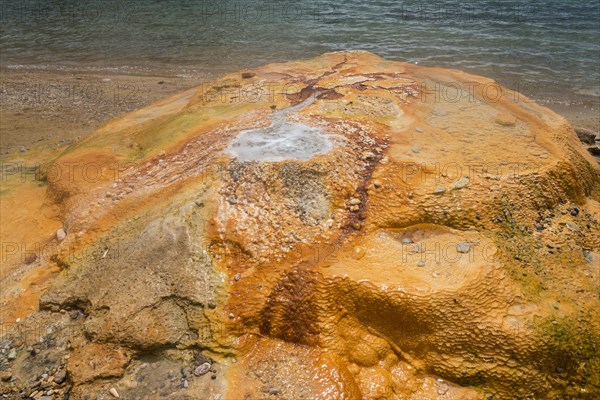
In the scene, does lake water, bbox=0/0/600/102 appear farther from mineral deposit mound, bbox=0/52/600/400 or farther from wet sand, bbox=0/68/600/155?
mineral deposit mound, bbox=0/52/600/400

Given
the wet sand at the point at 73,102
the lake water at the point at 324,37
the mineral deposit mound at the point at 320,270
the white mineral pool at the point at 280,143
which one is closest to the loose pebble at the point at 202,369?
the mineral deposit mound at the point at 320,270

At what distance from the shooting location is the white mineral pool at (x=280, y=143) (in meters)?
3.71

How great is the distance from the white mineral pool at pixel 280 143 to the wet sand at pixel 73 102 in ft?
16.1

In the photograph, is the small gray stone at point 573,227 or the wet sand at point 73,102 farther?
the wet sand at point 73,102

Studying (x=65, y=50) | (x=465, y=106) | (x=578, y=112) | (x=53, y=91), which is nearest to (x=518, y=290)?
(x=465, y=106)

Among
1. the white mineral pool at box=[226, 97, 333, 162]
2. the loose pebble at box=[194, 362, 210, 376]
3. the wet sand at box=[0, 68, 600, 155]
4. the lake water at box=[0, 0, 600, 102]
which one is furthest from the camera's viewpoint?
the lake water at box=[0, 0, 600, 102]

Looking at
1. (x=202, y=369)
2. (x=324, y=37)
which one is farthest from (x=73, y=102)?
(x=202, y=369)

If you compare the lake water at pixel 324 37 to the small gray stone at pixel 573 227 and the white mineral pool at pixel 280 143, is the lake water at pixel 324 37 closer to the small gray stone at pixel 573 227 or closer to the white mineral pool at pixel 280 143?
the small gray stone at pixel 573 227

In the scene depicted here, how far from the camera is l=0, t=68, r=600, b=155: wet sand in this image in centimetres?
797

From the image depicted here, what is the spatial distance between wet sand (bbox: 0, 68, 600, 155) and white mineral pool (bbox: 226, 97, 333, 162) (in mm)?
4907

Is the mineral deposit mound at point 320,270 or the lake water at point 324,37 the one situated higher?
the lake water at point 324,37

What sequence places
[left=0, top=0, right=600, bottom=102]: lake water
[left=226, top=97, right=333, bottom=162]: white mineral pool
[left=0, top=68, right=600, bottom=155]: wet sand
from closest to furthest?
1. [left=226, top=97, right=333, bottom=162]: white mineral pool
2. [left=0, top=68, right=600, bottom=155]: wet sand
3. [left=0, top=0, right=600, bottom=102]: lake water

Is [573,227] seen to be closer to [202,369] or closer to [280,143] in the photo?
[280,143]

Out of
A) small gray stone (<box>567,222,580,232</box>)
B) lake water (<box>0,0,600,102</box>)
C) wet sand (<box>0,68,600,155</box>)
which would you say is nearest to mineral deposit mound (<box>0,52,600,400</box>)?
small gray stone (<box>567,222,580,232</box>)
